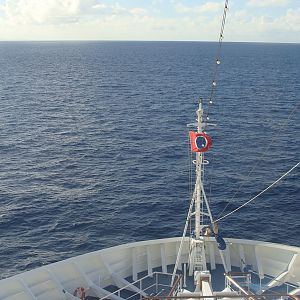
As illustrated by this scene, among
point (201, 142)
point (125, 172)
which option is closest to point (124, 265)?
point (201, 142)

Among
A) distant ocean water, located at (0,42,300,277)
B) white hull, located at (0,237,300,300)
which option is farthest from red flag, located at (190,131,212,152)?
distant ocean water, located at (0,42,300,277)

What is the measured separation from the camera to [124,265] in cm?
3506

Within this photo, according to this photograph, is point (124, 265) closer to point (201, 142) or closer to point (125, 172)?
point (201, 142)

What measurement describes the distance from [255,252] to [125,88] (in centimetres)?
14197

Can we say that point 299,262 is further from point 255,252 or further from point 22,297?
point 22,297

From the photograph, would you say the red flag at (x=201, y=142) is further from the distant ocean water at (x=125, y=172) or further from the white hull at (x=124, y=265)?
the distant ocean water at (x=125, y=172)

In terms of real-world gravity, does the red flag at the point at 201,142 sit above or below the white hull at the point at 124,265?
above

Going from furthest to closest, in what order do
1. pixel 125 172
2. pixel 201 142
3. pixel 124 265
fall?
1. pixel 125 172
2. pixel 124 265
3. pixel 201 142

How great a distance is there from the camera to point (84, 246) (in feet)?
179

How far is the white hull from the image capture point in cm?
3102

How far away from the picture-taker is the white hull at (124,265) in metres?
31.0

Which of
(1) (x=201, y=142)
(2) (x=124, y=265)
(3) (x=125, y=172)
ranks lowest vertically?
(3) (x=125, y=172)

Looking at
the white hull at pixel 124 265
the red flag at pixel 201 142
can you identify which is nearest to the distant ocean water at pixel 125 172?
the white hull at pixel 124 265

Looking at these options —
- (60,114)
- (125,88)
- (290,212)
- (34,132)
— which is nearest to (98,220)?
(290,212)
